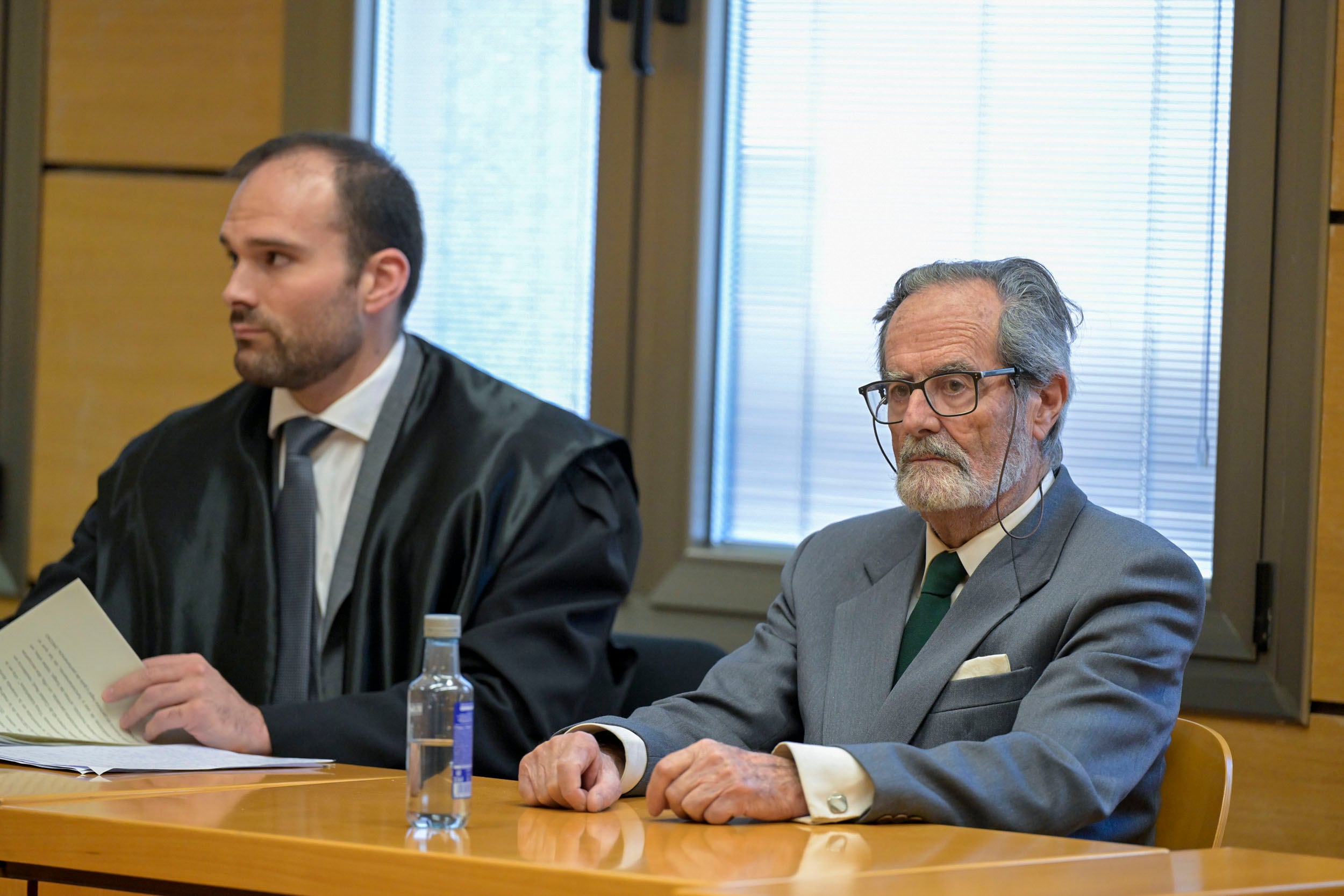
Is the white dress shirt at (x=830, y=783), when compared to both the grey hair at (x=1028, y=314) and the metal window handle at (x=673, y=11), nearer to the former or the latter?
the grey hair at (x=1028, y=314)

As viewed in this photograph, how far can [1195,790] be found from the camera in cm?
191

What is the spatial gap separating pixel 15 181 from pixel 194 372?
704 millimetres

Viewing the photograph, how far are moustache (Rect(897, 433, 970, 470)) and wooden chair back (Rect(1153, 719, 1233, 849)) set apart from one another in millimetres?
471

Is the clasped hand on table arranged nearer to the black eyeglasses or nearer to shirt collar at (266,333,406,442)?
the black eyeglasses

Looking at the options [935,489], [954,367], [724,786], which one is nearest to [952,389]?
[954,367]

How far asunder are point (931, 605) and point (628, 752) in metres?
0.54

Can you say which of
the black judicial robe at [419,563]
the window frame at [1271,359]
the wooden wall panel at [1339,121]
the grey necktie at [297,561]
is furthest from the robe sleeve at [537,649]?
the wooden wall panel at [1339,121]

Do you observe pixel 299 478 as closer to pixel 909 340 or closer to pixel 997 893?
pixel 909 340

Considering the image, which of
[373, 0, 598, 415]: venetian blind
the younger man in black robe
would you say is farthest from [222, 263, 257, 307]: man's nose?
[373, 0, 598, 415]: venetian blind

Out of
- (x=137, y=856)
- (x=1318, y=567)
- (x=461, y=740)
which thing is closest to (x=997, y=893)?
(x=461, y=740)

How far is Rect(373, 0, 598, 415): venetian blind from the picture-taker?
349cm

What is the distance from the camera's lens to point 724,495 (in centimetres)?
337

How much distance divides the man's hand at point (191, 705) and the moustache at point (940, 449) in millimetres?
1138

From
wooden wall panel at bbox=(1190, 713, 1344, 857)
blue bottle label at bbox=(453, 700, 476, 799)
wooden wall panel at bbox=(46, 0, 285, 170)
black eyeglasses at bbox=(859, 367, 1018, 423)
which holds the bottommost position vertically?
wooden wall panel at bbox=(1190, 713, 1344, 857)
